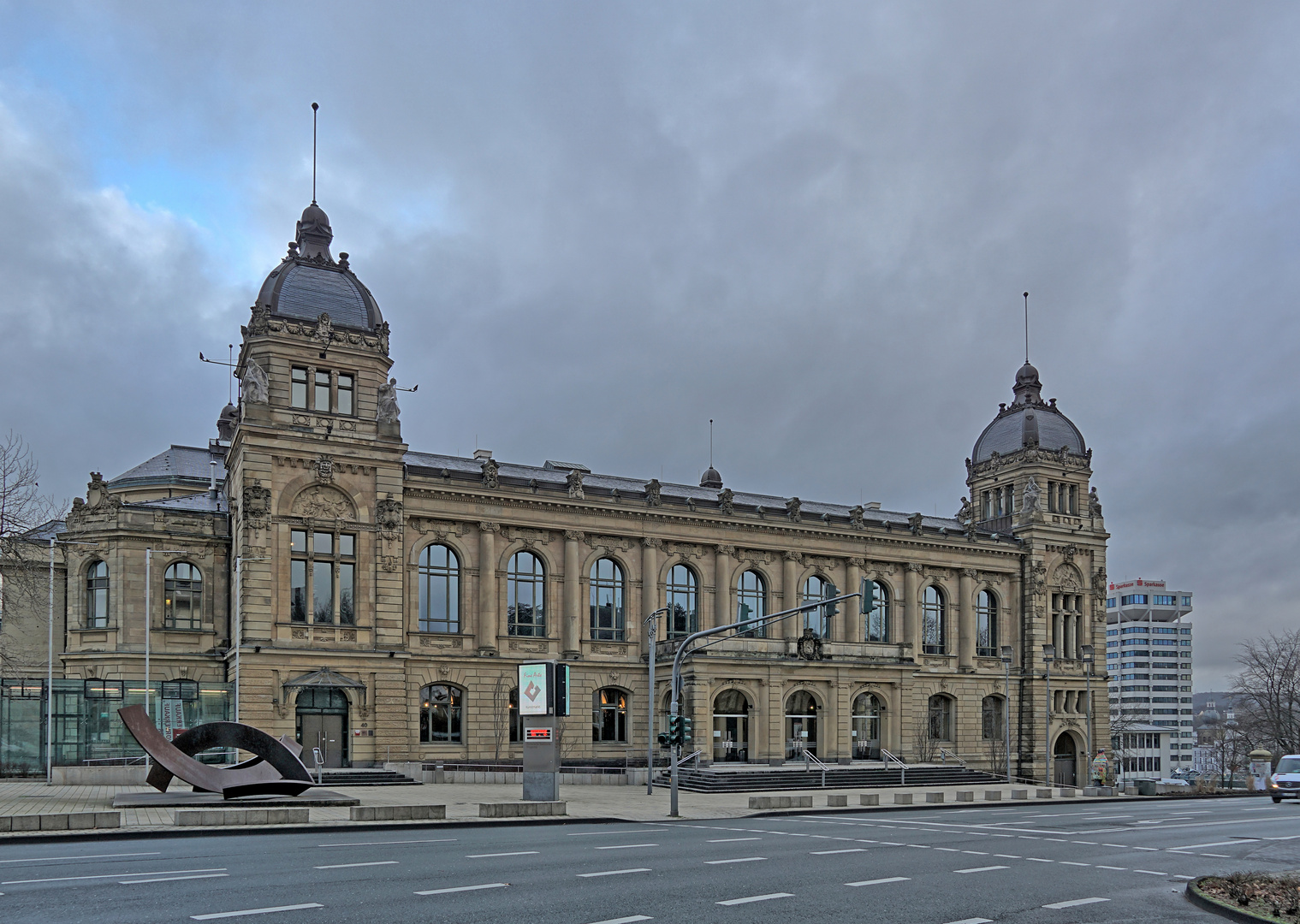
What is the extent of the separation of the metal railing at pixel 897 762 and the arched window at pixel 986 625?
13235mm

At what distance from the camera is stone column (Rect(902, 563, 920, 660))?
70.7 meters

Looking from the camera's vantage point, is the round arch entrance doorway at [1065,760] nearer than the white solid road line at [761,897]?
No

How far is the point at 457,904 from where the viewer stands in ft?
51.4

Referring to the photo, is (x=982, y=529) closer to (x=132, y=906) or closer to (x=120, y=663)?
(x=120, y=663)

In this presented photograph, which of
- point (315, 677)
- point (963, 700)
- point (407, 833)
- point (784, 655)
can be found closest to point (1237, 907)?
point (407, 833)

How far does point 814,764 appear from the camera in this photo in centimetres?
5822

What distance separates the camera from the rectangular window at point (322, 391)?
5309 centimetres

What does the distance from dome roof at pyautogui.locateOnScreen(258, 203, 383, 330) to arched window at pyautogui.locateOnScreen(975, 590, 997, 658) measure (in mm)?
41954

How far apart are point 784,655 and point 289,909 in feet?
158

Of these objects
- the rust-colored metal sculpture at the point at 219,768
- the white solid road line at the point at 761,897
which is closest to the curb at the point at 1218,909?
the white solid road line at the point at 761,897

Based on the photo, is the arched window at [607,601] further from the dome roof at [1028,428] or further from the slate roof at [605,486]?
the dome roof at [1028,428]

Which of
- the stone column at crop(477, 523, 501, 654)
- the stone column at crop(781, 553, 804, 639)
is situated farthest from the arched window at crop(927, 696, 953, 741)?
the stone column at crop(477, 523, 501, 654)

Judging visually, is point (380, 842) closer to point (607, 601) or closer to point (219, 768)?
point (219, 768)

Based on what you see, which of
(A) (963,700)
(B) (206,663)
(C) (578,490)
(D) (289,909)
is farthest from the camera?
(A) (963,700)
